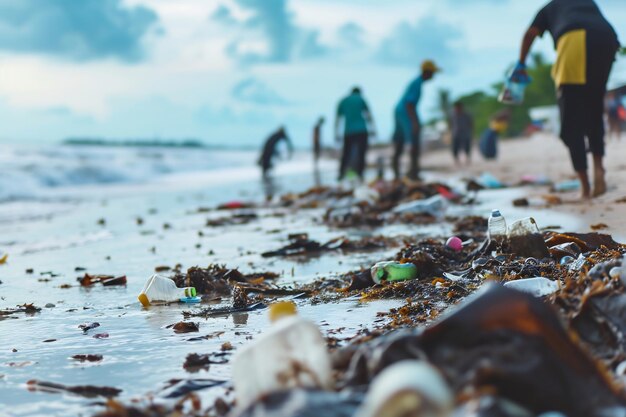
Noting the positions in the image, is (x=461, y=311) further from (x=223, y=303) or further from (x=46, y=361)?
(x=223, y=303)

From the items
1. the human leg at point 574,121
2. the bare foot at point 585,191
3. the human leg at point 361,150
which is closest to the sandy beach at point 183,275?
the bare foot at point 585,191

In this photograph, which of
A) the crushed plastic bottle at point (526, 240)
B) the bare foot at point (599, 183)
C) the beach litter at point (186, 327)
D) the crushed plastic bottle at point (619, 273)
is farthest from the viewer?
the bare foot at point (599, 183)

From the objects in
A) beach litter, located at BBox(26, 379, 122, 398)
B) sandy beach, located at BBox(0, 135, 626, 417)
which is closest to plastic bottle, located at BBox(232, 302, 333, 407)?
sandy beach, located at BBox(0, 135, 626, 417)

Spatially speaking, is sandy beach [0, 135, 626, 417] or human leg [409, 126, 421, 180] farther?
human leg [409, 126, 421, 180]

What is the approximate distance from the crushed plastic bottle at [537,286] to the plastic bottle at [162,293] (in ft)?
6.65

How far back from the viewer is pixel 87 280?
5.60 metres

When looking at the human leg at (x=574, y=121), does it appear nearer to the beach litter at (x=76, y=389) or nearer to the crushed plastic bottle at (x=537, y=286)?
the crushed plastic bottle at (x=537, y=286)

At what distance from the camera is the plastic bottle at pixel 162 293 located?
4.68 meters

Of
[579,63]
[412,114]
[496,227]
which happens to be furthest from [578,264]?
[412,114]

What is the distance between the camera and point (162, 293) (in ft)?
15.4

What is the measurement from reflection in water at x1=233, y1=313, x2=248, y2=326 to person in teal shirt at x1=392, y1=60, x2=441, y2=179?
10566 mm

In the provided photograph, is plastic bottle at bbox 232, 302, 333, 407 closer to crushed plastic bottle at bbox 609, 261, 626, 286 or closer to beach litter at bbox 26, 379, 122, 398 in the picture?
beach litter at bbox 26, 379, 122, 398

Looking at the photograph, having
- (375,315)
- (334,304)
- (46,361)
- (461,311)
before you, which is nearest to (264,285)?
(334,304)

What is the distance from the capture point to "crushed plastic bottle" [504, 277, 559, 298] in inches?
137
